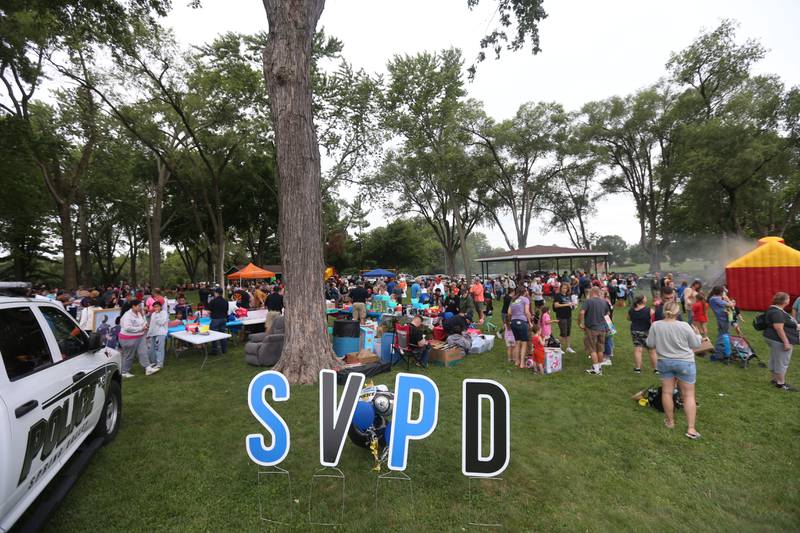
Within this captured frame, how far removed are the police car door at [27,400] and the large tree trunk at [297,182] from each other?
3688 millimetres

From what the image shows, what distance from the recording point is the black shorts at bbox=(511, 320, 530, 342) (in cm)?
768

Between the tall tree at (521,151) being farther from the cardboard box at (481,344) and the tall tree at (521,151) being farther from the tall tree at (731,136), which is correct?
the cardboard box at (481,344)

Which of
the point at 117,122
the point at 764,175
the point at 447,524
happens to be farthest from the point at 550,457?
the point at 764,175

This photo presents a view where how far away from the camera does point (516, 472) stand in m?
3.83

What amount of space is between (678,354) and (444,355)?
4.54 metres

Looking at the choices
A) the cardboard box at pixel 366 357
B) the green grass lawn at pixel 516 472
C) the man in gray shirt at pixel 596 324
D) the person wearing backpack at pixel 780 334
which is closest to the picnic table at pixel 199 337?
the green grass lawn at pixel 516 472

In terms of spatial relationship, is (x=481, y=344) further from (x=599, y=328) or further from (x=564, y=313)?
(x=599, y=328)

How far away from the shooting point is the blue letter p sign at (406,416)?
2.92 metres

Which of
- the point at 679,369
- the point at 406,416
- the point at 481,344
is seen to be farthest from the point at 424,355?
the point at 406,416

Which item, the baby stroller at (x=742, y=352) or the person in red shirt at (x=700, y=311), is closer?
the baby stroller at (x=742, y=352)

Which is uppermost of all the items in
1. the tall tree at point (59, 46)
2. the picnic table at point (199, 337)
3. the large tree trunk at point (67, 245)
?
the tall tree at point (59, 46)

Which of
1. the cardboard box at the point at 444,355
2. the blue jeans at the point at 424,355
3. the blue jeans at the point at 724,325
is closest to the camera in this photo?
the blue jeans at the point at 724,325

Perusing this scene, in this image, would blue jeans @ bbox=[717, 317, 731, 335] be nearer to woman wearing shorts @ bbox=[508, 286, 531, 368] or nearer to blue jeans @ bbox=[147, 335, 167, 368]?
woman wearing shorts @ bbox=[508, 286, 531, 368]

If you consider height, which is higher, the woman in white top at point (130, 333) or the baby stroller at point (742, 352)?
the woman in white top at point (130, 333)
